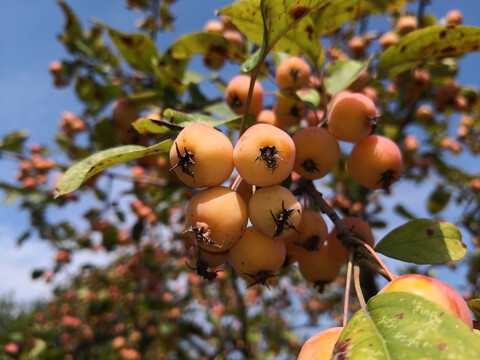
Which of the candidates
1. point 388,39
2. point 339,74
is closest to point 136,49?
point 339,74

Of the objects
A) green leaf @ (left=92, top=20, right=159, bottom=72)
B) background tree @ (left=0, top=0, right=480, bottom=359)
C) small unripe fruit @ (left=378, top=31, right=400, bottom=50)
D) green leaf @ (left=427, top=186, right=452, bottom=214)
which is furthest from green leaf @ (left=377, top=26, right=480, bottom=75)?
green leaf @ (left=427, top=186, right=452, bottom=214)

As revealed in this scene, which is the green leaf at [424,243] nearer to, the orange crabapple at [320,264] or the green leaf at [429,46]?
the orange crabapple at [320,264]

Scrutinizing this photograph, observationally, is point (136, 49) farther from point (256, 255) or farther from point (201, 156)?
point (256, 255)

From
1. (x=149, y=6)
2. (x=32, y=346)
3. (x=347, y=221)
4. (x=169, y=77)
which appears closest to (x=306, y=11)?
(x=347, y=221)

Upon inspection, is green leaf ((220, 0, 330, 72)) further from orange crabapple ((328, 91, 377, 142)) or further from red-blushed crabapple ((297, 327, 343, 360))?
red-blushed crabapple ((297, 327, 343, 360))

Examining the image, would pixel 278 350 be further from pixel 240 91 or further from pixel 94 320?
pixel 240 91

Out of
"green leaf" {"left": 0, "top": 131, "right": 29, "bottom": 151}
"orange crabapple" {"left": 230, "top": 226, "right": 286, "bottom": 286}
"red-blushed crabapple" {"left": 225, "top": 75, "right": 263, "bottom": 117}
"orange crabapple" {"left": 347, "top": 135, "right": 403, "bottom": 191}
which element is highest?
"red-blushed crabapple" {"left": 225, "top": 75, "right": 263, "bottom": 117}
